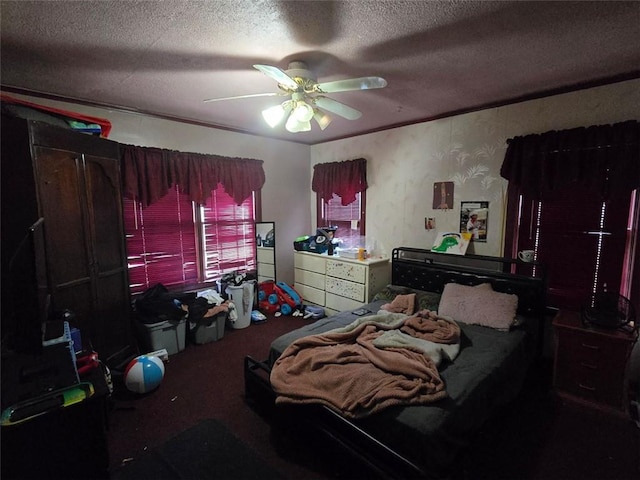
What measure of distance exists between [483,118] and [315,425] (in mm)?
3079

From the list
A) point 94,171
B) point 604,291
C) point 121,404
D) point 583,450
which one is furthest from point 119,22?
point 604,291

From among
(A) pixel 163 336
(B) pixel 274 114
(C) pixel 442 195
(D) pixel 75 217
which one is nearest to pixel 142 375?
(A) pixel 163 336

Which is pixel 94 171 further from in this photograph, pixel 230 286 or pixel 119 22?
pixel 230 286

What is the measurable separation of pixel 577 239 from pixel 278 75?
2.75 m

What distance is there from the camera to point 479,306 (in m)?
2.63

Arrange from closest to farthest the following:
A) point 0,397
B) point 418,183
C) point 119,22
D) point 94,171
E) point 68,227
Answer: point 0,397
point 119,22
point 68,227
point 94,171
point 418,183

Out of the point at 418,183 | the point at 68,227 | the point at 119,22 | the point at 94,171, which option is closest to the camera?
the point at 119,22

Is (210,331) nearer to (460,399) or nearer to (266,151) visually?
(266,151)

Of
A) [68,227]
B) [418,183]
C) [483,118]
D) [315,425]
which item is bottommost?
[315,425]

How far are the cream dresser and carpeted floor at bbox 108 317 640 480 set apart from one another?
1.62 m

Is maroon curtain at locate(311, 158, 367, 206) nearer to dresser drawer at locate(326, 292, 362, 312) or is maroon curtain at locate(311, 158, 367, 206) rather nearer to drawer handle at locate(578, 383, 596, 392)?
dresser drawer at locate(326, 292, 362, 312)

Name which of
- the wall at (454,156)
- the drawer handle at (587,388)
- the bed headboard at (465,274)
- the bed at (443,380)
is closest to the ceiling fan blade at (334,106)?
the wall at (454,156)

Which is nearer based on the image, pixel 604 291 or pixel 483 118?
pixel 604 291

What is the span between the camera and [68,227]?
2.22 meters
